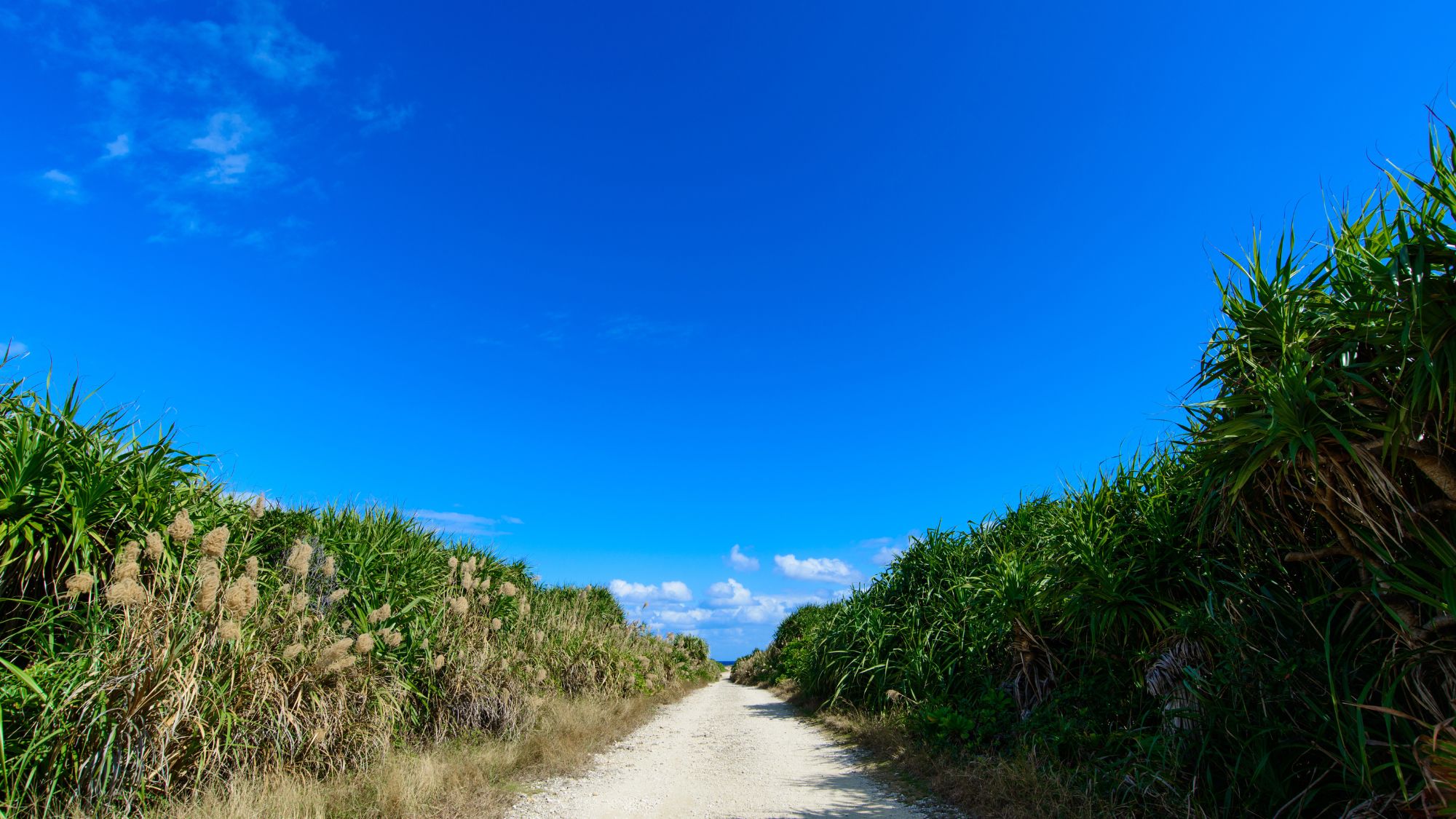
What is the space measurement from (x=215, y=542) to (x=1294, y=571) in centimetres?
836

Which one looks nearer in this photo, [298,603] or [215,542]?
[215,542]

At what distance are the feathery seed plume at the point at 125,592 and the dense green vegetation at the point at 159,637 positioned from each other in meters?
0.02

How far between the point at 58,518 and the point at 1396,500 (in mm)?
9272

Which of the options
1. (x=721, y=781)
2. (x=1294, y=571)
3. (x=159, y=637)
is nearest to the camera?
(x=1294, y=571)

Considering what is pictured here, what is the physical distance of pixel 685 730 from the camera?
12.2 meters

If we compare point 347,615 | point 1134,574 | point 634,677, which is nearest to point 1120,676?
point 1134,574

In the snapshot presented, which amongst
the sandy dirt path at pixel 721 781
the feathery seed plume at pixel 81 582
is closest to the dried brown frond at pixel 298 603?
the feathery seed plume at pixel 81 582

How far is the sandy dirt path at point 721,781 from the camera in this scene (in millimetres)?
6161

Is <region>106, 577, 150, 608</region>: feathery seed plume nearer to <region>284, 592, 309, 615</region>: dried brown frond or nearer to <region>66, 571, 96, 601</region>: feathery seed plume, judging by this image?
<region>66, 571, 96, 601</region>: feathery seed plume

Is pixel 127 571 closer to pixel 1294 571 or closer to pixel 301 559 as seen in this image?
pixel 301 559

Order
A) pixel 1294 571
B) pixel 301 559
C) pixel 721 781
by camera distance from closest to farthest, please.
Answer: pixel 1294 571 → pixel 301 559 → pixel 721 781

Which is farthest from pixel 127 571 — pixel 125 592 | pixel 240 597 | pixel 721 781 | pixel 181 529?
pixel 721 781

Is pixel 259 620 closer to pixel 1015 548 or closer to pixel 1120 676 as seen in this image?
pixel 1120 676

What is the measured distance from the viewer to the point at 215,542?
539cm
